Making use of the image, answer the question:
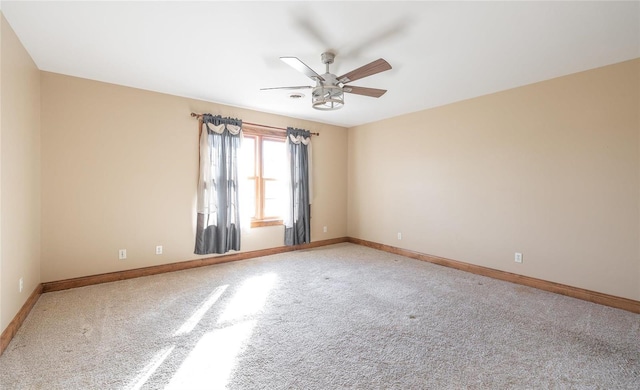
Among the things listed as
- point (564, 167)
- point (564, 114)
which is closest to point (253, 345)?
point (564, 167)

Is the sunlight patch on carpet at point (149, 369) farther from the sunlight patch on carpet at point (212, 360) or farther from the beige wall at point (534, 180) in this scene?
the beige wall at point (534, 180)

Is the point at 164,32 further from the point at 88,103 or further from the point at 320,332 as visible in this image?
the point at 320,332

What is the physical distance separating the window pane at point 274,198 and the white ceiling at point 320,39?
74.5 inches

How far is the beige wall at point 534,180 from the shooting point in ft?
9.62

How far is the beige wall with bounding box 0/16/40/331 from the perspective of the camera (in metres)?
2.21

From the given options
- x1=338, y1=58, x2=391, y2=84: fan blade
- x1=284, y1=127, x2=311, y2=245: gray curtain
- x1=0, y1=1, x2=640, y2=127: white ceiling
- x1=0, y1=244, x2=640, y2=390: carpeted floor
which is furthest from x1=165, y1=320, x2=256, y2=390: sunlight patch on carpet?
x1=284, y1=127, x2=311, y2=245: gray curtain

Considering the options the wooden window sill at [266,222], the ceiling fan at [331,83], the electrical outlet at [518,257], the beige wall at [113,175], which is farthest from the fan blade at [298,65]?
the electrical outlet at [518,257]

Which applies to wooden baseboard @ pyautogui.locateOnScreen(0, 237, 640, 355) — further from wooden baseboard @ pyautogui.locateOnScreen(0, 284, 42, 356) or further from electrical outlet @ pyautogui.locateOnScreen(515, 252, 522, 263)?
electrical outlet @ pyautogui.locateOnScreen(515, 252, 522, 263)

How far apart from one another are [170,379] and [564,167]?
431cm

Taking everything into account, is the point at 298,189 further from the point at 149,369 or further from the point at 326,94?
the point at 149,369

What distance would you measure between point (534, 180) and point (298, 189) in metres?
3.50

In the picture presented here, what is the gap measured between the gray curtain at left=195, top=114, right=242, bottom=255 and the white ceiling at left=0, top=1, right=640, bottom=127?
31.6 inches

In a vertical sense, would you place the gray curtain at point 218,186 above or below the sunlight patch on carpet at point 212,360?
above

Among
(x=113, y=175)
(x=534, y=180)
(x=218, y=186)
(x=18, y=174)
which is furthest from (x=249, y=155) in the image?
(x=534, y=180)
